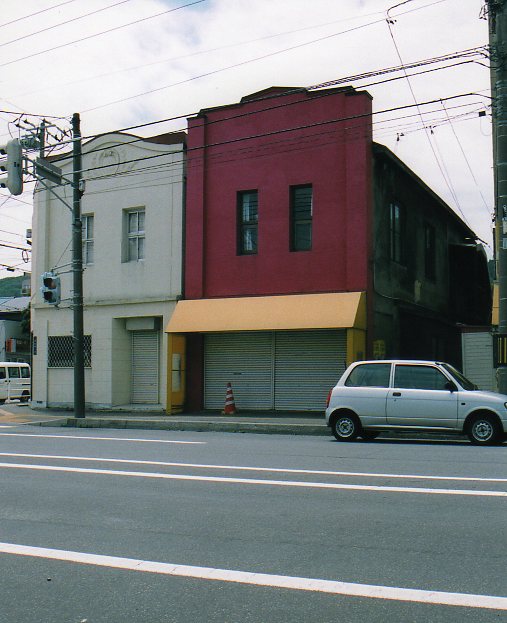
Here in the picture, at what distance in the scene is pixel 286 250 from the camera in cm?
2202

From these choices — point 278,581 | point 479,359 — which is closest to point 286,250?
point 479,359

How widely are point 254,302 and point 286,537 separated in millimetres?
15473

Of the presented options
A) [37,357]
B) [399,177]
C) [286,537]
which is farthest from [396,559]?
[37,357]

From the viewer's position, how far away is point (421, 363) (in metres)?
15.3

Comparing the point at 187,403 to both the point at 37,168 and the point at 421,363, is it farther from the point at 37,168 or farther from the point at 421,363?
the point at 421,363

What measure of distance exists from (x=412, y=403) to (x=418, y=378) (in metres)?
0.54

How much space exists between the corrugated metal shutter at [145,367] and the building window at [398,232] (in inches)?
314

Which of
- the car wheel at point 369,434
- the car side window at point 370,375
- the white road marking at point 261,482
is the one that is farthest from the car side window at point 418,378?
the white road marking at point 261,482

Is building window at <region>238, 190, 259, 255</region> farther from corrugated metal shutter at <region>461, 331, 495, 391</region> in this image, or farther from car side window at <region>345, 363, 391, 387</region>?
car side window at <region>345, 363, 391, 387</region>

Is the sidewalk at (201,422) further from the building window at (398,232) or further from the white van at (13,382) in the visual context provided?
the white van at (13,382)

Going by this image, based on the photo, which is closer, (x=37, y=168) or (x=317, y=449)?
(x=317, y=449)

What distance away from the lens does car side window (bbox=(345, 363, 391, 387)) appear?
15.4m

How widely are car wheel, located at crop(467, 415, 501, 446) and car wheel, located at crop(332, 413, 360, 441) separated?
7.19ft

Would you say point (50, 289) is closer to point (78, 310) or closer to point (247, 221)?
point (78, 310)
